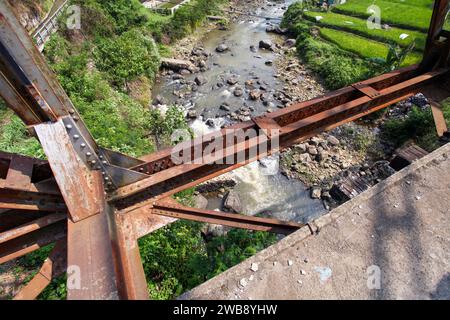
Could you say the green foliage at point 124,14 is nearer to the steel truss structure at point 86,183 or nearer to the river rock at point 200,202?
the river rock at point 200,202

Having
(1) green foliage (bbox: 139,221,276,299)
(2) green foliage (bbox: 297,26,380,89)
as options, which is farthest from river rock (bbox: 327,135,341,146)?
(1) green foliage (bbox: 139,221,276,299)

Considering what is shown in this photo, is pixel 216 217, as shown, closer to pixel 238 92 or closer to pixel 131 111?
pixel 131 111

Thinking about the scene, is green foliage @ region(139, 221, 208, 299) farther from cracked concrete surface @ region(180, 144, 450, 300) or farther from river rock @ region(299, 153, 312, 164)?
river rock @ region(299, 153, 312, 164)

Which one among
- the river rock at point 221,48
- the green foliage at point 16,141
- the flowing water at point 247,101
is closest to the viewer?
the green foliage at point 16,141

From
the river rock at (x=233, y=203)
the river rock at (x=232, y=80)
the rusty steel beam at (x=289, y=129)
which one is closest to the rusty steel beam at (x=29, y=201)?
the rusty steel beam at (x=289, y=129)

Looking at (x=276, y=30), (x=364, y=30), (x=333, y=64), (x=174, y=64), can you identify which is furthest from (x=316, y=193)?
(x=276, y=30)

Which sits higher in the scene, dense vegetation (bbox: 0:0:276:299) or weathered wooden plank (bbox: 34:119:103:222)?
weathered wooden plank (bbox: 34:119:103:222)

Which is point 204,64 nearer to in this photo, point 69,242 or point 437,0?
point 437,0


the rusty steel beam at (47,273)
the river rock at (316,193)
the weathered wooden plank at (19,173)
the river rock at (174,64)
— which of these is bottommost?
the river rock at (316,193)
